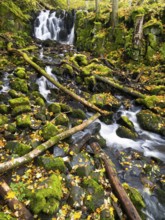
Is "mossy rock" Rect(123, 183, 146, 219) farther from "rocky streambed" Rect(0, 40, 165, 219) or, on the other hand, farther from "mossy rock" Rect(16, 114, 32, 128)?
"mossy rock" Rect(16, 114, 32, 128)

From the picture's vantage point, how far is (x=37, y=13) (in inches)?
856

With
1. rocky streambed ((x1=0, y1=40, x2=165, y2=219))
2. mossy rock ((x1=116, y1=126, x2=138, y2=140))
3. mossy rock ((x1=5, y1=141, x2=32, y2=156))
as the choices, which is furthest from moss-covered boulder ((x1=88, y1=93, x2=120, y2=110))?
mossy rock ((x1=5, y1=141, x2=32, y2=156))

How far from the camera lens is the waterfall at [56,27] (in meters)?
20.9

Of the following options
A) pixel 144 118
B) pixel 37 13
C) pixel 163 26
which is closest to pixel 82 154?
pixel 144 118

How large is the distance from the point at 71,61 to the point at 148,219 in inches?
406

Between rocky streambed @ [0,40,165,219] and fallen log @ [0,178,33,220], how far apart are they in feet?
0.31

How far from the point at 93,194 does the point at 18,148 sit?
232cm

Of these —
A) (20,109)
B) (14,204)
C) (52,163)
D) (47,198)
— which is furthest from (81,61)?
(14,204)

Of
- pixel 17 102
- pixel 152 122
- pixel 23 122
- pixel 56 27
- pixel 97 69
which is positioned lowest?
pixel 152 122

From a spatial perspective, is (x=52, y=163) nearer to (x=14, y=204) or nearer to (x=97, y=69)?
(x=14, y=204)

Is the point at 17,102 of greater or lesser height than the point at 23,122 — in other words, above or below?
above

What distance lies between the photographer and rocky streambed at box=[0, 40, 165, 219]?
4536mm

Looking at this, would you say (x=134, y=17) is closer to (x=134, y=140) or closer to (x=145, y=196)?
(x=134, y=140)

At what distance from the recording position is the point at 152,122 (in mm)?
8695
